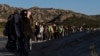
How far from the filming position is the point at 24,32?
16.3 metres

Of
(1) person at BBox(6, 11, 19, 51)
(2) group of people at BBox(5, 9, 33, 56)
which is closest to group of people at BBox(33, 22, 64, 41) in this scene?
(1) person at BBox(6, 11, 19, 51)

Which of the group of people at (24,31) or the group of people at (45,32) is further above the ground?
the group of people at (24,31)

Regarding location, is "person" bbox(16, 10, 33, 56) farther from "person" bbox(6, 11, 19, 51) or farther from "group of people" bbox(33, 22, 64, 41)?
"group of people" bbox(33, 22, 64, 41)

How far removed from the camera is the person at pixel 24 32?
16.4m

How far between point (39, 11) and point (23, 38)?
4239 inches

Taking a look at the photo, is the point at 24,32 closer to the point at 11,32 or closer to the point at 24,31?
the point at 24,31

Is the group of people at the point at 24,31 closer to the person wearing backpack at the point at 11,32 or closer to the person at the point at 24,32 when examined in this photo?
the person at the point at 24,32

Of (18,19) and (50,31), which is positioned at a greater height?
(18,19)

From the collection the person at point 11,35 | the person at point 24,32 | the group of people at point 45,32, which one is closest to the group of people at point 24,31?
the person at point 24,32

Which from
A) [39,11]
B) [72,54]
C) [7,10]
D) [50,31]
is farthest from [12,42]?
[7,10]

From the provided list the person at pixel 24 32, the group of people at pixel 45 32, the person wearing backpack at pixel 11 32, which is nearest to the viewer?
the person at pixel 24 32

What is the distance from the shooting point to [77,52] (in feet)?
60.0

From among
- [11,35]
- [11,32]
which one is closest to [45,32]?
[11,35]

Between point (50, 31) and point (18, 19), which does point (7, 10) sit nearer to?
point (50, 31)
